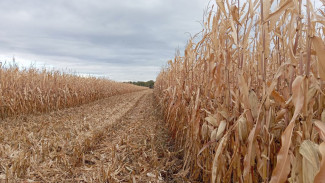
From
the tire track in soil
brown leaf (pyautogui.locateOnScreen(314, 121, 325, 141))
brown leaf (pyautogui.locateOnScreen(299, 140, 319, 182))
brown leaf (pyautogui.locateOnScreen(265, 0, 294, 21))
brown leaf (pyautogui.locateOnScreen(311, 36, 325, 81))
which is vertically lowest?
the tire track in soil

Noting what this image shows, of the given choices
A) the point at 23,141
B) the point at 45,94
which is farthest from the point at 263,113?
the point at 45,94

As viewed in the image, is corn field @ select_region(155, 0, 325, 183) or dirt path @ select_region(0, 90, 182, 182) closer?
corn field @ select_region(155, 0, 325, 183)

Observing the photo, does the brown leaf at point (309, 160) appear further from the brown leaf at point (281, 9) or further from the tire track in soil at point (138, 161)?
the tire track in soil at point (138, 161)

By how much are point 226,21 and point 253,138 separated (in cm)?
104

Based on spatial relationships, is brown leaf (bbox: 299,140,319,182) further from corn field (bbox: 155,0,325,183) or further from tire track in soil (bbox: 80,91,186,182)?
tire track in soil (bbox: 80,91,186,182)

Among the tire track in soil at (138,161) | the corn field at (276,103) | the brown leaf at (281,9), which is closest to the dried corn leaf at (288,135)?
the corn field at (276,103)

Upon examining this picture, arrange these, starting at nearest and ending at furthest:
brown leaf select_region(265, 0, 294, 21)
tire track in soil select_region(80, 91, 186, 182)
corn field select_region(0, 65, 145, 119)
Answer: brown leaf select_region(265, 0, 294, 21)
tire track in soil select_region(80, 91, 186, 182)
corn field select_region(0, 65, 145, 119)

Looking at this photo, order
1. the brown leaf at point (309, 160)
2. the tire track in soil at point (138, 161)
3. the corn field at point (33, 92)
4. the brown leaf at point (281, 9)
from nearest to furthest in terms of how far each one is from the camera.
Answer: the brown leaf at point (309, 160)
the brown leaf at point (281, 9)
the tire track in soil at point (138, 161)
the corn field at point (33, 92)

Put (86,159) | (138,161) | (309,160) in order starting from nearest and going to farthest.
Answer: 1. (309,160)
2. (138,161)
3. (86,159)

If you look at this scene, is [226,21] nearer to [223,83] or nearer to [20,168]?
[223,83]

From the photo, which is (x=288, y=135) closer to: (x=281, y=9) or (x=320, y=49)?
(x=320, y=49)

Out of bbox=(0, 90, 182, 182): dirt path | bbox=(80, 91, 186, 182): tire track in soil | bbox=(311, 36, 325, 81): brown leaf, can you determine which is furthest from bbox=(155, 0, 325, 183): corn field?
bbox=(0, 90, 182, 182): dirt path

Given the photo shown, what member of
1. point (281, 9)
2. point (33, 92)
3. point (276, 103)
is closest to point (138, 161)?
point (276, 103)

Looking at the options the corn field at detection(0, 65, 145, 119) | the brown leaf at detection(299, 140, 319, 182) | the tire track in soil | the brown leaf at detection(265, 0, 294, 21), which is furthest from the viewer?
the corn field at detection(0, 65, 145, 119)
